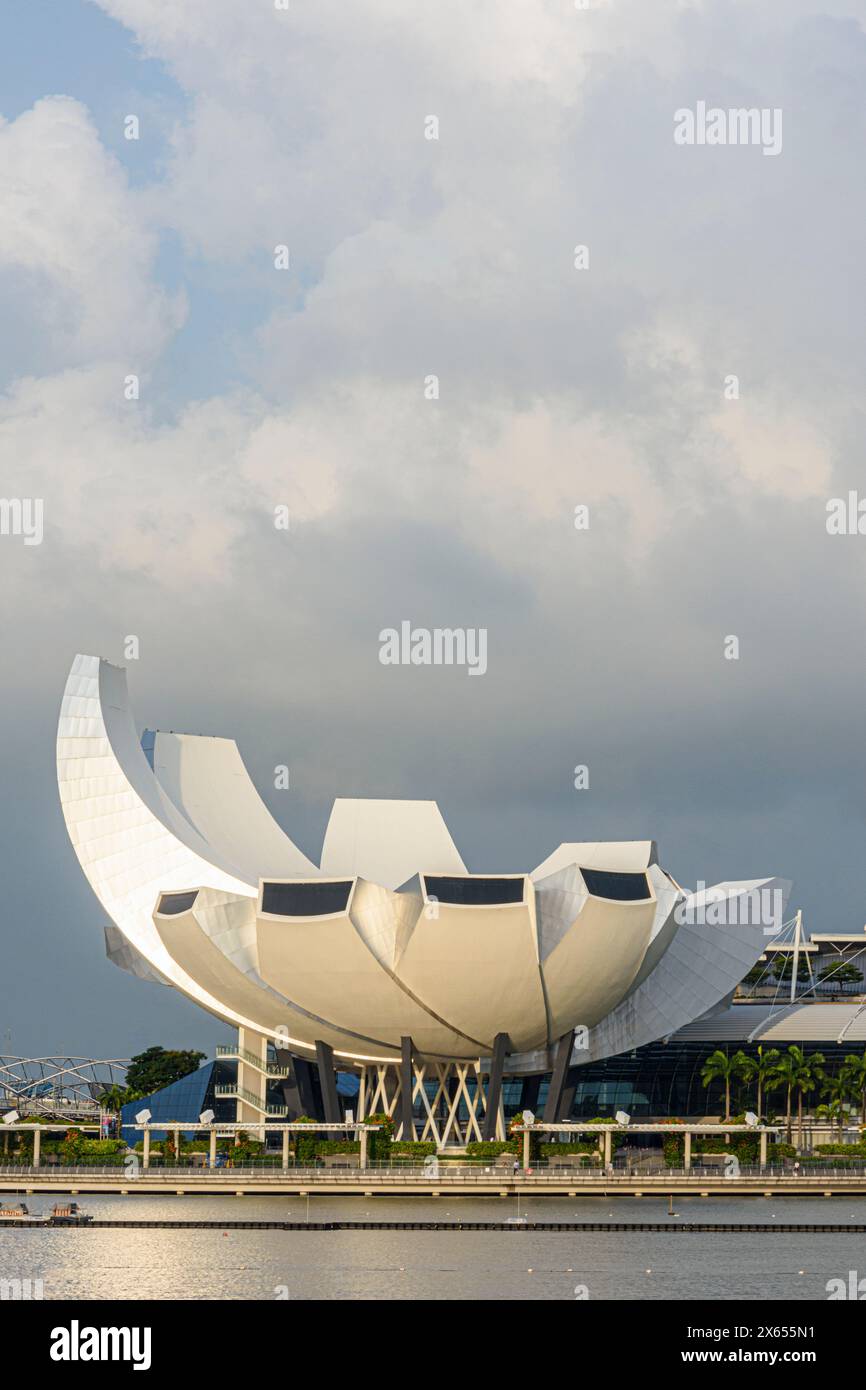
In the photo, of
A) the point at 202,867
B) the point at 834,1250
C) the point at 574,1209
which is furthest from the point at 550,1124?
the point at 834,1250

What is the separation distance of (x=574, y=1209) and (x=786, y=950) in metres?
50.2

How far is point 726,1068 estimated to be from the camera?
85.2 m

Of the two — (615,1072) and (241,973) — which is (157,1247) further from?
(615,1072)

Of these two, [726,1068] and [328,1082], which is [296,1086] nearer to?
[328,1082]

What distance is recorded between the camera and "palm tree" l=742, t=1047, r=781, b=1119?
84.3m

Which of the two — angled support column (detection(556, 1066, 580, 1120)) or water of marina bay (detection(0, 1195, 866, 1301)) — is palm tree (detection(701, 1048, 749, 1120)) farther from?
water of marina bay (detection(0, 1195, 866, 1301))

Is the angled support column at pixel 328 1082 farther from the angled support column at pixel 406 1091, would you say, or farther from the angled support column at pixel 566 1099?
the angled support column at pixel 566 1099

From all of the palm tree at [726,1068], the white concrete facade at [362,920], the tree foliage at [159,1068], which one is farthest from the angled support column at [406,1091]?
the tree foliage at [159,1068]

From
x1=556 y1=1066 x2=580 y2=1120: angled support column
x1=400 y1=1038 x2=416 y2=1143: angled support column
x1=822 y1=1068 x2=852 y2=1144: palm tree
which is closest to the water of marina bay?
x1=400 y1=1038 x2=416 y2=1143: angled support column

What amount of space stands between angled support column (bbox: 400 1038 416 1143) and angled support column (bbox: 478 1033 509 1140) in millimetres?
3016

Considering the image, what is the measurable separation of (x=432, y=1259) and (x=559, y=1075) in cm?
3284

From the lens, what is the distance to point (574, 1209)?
2365 inches

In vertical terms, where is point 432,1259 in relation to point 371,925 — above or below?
below

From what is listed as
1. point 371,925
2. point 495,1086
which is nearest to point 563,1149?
point 495,1086
